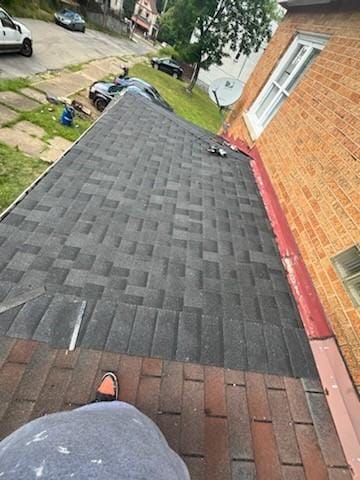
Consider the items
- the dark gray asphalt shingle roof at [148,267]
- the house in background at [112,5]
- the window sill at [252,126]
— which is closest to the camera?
the dark gray asphalt shingle roof at [148,267]

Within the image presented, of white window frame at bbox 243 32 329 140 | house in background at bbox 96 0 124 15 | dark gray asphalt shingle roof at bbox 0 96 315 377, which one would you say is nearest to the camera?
dark gray asphalt shingle roof at bbox 0 96 315 377

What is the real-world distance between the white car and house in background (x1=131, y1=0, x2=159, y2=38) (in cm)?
4997

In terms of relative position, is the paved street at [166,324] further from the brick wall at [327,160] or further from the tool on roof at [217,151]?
the tool on roof at [217,151]

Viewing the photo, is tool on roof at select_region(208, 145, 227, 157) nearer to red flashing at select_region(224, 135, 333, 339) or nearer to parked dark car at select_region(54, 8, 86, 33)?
red flashing at select_region(224, 135, 333, 339)

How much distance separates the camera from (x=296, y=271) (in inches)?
136

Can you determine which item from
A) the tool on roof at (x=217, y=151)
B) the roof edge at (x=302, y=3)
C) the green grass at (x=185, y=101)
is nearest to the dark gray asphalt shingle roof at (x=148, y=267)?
the tool on roof at (x=217, y=151)

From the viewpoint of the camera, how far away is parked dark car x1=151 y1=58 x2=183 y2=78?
29453 mm

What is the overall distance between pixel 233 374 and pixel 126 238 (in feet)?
5.90

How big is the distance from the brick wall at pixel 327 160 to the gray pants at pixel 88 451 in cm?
190

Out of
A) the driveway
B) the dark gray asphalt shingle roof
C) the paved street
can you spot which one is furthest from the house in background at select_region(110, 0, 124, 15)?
the paved street

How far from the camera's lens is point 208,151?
6.18 metres

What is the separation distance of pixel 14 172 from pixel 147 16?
66.5 metres

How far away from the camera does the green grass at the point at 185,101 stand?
66.1 ft

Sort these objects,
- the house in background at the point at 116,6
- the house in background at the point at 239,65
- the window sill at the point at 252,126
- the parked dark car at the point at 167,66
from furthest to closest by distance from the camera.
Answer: the house in background at the point at 116,6, the parked dark car at the point at 167,66, the house in background at the point at 239,65, the window sill at the point at 252,126
